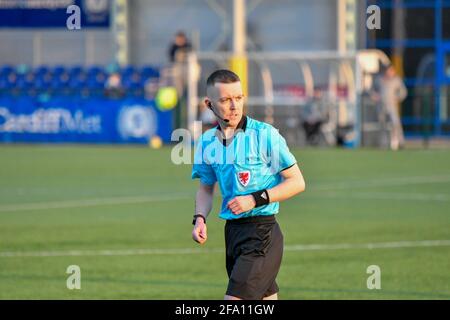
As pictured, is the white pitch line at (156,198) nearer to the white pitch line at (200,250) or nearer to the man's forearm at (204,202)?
the white pitch line at (200,250)

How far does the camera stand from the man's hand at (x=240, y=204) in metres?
7.94

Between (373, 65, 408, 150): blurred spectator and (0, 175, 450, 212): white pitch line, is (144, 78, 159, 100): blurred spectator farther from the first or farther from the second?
(0, 175, 450, 212): white pitch line

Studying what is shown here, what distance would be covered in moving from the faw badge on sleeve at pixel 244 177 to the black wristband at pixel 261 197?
24cm

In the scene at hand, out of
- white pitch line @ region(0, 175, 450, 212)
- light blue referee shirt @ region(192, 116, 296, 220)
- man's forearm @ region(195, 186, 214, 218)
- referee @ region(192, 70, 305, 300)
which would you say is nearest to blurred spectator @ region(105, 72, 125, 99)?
white pitch line @ region(0, 175, 450, 212)

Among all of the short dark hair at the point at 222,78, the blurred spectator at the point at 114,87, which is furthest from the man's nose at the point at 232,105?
the blurred spectator at the point at 114,87

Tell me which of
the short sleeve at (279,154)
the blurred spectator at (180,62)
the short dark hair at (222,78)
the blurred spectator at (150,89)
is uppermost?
the blurred spectator at (180,62)

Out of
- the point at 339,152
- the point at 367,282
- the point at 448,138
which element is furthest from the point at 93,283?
the point at 448,138

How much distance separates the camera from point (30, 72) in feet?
132

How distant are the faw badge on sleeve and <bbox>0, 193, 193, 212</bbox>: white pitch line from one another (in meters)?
12.4

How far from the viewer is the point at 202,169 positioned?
8.61 meters

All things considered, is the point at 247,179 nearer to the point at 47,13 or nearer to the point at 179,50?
the point at 179,50

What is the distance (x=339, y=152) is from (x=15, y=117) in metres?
11.3

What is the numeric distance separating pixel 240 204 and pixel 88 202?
537 inches

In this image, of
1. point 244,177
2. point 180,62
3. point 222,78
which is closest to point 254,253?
point 244,177
